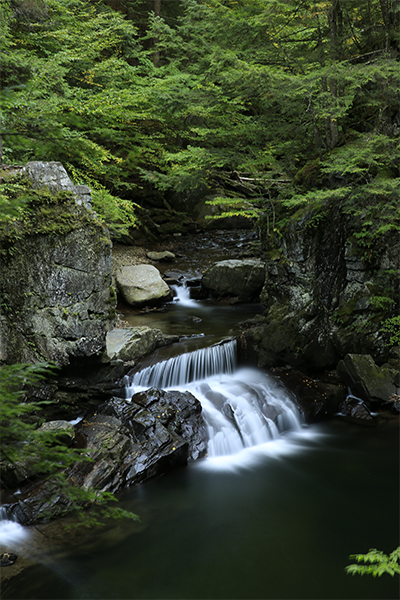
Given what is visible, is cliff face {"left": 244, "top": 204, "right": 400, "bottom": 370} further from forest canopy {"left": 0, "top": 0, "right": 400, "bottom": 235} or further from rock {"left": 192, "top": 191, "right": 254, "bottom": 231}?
rock {"left": 192, "top": 191, "right": 254, "bottom": 231}

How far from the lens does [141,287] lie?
12.4m

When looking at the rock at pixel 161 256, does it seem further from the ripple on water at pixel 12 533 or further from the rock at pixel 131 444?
the ripple on water at pixel 12 533

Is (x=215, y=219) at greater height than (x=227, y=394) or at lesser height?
greater

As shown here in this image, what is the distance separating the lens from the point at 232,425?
768cm

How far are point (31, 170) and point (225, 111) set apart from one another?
7.80m

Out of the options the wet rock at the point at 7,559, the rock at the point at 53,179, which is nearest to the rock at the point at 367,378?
the rock at the point at 53,179

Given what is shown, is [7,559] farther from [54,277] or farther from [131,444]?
[54,277]

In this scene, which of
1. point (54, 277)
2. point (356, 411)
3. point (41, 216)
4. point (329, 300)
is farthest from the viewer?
point (329, 300)

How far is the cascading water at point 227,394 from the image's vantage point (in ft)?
24.9

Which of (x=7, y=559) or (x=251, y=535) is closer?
(x=7, y=559)

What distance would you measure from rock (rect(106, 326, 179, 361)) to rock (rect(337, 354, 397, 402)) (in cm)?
409

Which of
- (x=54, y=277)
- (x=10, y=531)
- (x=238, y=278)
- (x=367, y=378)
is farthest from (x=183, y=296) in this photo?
(x=10, y=531)

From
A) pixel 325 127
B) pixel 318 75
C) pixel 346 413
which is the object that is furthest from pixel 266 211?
pixel 346 413

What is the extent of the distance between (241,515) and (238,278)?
8.40 m
